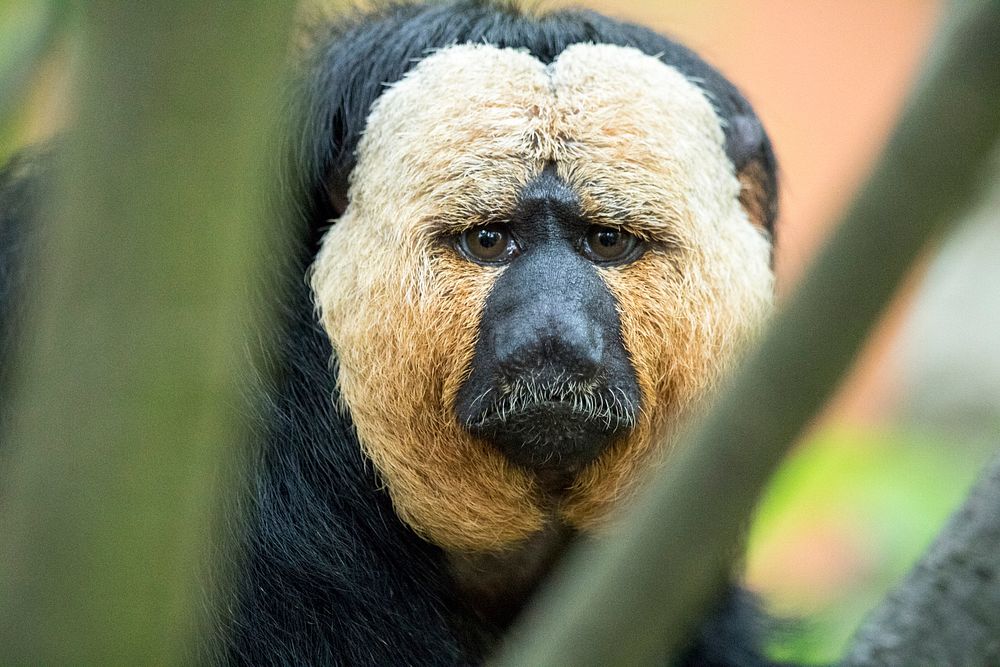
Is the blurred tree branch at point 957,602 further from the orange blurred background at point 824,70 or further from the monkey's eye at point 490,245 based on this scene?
the orange blurred background at point 824,70

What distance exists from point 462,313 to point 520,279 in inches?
5.8

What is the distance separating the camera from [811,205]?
7.29 metres

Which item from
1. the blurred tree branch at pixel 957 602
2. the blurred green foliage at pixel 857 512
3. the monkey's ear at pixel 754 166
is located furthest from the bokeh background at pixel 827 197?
the blurred tree branch at pixel 957 602

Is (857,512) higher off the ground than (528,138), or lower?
lower

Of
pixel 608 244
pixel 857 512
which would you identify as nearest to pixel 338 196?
pixel 608 244

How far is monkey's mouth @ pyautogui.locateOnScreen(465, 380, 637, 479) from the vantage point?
250 cm

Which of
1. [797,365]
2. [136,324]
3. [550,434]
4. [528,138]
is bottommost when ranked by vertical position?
[550,434]

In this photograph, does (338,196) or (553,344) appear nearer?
(553,344)

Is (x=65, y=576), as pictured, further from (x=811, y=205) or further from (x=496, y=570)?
(x=811, y=205)

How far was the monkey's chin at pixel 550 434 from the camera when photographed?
8.29ft

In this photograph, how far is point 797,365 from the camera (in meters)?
1.04

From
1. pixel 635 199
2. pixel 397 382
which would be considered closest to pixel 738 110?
pixel 635 199

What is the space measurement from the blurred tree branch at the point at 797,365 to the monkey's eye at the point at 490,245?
1.54 meters

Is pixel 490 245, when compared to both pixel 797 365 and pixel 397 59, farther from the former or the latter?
pixel 797 365
